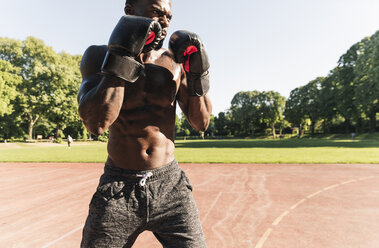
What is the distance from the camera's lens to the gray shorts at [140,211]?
1379 millimetres

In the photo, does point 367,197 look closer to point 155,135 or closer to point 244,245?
point 244,245

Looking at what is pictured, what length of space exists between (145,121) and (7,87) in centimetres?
3681

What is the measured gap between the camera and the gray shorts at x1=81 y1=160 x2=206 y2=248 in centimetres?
138

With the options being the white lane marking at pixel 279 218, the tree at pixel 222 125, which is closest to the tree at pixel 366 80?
the white lane marking at pixel 279 218

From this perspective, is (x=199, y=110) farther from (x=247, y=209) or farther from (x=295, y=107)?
(x=295, y=107)

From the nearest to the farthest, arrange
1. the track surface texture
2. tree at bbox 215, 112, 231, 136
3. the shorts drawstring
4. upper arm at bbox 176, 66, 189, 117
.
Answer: the shorts drawstring → upper arm at bbox 176, 66, 189, 117 → the track surface texture → tree at bbox 215, 112, 231, 136

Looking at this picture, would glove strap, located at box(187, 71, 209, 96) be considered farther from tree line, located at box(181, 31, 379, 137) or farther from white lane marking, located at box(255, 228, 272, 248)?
tree line, located at box(181, 31, 379, 137)

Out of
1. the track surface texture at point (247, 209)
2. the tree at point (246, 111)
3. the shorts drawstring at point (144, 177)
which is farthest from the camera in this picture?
the tree at point (246, 111)

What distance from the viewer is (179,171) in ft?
5.55

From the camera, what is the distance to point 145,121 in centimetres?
154

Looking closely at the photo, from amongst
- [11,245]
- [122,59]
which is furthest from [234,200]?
[122,59]

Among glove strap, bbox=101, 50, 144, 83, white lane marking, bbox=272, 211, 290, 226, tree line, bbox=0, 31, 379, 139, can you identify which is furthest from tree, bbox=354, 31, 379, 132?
glove strap, bbox=101, 50, 144, 83

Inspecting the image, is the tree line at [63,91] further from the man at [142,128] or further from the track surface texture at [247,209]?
the man at [142,128]

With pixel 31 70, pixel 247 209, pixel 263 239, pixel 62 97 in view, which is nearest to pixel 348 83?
pixel 247 209
